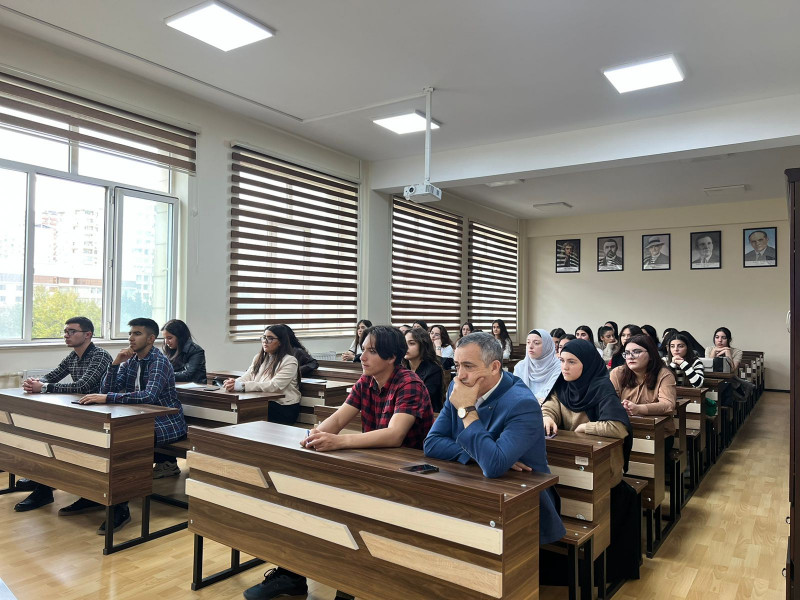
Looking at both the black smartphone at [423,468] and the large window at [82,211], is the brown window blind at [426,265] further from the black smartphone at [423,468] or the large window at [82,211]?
the black smartphone at [423,468]

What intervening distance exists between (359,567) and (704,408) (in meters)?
3.85

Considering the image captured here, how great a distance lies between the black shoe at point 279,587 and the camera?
105 inches

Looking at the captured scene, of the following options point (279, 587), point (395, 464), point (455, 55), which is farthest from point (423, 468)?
point (455, 55)

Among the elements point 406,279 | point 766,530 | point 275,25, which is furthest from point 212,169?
point 766,530

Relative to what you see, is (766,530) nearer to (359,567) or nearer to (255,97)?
(359,567)

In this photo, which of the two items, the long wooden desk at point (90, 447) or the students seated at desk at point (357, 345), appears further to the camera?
the students seated at desk at point (357, 345)

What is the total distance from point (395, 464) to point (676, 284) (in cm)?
1111

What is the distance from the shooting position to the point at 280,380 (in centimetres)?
448

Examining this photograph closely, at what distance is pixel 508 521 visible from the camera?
1736mm

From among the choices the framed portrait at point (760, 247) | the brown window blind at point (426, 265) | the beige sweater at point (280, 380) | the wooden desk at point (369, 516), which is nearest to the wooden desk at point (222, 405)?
the beige sweater at point (280, 380)

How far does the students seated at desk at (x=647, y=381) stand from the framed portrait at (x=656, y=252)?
865 centimetres

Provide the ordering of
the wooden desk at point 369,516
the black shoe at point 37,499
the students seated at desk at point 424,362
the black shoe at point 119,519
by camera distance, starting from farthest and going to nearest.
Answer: the students seated at desk at point 424,362 < the black shoe at point 37,499 < the black shoe at point 119,519 < the wooden desk at point 369,516

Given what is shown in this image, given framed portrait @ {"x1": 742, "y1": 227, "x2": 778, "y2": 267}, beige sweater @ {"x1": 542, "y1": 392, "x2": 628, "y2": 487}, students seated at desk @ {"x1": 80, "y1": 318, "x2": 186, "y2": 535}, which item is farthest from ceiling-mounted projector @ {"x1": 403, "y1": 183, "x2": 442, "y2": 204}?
framed portrait @ {"x1": 742, "y1": 227, "x2": 778, "y2": 267}

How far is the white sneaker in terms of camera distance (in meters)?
4.54
